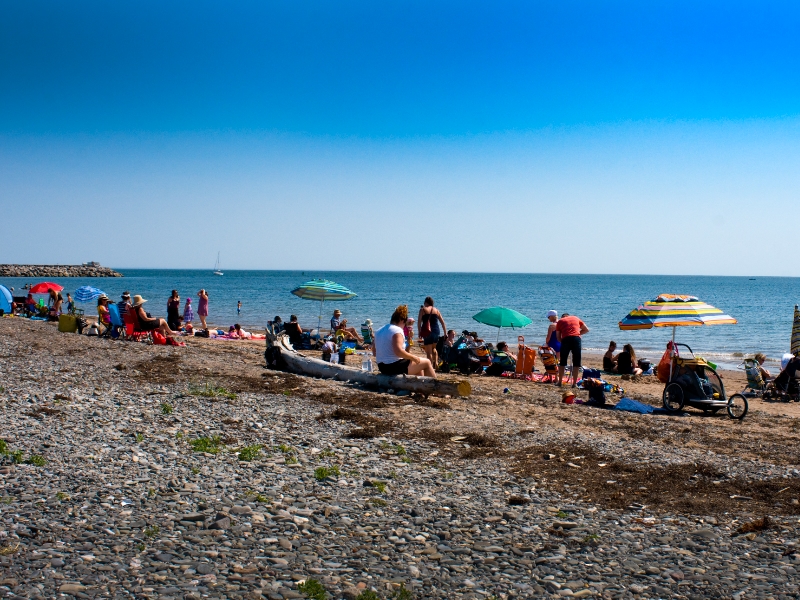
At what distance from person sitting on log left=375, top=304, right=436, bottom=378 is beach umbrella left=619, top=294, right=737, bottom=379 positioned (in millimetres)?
4688

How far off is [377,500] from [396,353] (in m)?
5.66

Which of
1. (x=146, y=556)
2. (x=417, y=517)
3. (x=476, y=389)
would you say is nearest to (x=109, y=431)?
(x=146, y=556)

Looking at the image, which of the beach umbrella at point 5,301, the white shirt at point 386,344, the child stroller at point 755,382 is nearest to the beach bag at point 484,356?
the white shirt at point 386,344

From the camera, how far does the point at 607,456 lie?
797cm

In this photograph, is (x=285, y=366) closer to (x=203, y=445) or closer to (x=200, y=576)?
(x=203, y=445)

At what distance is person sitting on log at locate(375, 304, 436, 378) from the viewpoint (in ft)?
38.3

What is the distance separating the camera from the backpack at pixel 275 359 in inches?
581

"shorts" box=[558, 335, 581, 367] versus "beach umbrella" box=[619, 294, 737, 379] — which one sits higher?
"beach umbrella" box=[619, 294, 737, 379]

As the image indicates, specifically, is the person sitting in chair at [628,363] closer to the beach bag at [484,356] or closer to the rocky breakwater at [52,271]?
the beach bag at [484,356]

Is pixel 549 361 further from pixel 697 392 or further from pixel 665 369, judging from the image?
pixel 697 392

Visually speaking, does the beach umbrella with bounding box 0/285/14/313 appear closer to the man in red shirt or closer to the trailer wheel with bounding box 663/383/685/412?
the man in red shirt

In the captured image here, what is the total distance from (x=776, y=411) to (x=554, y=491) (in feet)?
28.3

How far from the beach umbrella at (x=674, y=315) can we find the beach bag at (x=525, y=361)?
233 cm

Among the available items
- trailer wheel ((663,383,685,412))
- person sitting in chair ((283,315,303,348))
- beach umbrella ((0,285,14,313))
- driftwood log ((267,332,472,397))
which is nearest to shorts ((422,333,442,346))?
driftwood log ((267,332,472,397))
